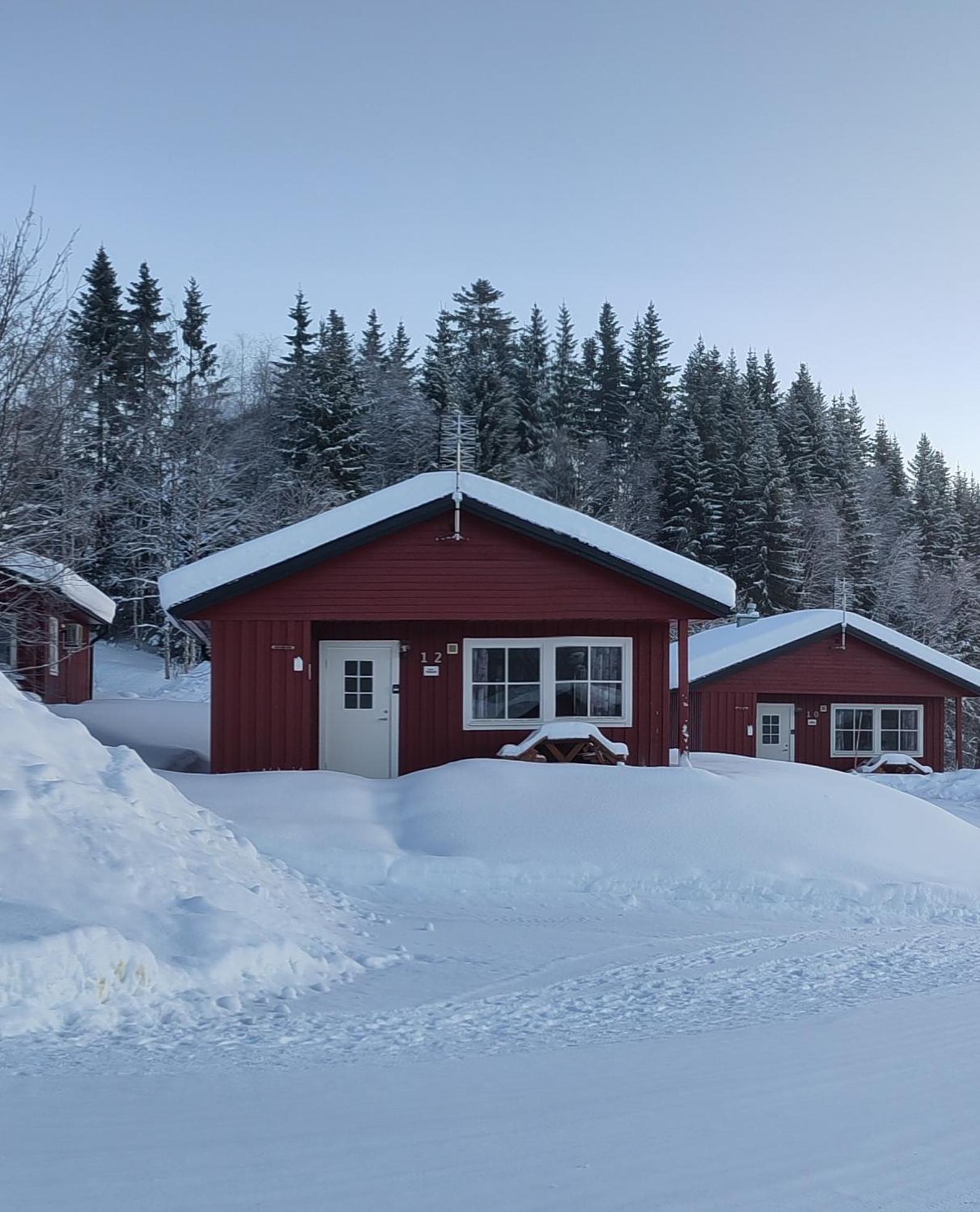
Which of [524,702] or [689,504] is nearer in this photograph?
[524,702]

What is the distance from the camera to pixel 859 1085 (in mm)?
4621

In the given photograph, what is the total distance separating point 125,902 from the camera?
652 centimetres

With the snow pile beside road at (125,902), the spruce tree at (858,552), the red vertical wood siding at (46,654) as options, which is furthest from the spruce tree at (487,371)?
the snow pile beside road at (125,902)

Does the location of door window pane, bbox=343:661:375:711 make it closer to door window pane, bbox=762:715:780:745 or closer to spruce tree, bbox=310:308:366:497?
door window pane, bbox=762:715:780:745

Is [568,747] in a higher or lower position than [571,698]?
lower

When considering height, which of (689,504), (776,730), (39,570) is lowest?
(776,730)

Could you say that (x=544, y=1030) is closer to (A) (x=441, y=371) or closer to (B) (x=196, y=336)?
(A) (x=441, y=371)

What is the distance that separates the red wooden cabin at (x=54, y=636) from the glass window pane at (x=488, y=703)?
9.17 meters

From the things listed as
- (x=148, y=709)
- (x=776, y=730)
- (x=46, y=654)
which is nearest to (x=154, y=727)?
(x=148, y=709)

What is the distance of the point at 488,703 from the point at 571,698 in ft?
3.90

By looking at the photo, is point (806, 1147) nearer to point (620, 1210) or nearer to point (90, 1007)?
point (620, 1210)

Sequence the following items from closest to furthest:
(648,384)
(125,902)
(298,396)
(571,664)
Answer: (125,902), (571,664), (298,396), (648,384)

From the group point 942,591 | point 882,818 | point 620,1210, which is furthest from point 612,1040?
point 942,591

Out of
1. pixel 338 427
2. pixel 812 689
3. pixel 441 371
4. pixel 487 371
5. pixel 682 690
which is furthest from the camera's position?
pixel 441 371
